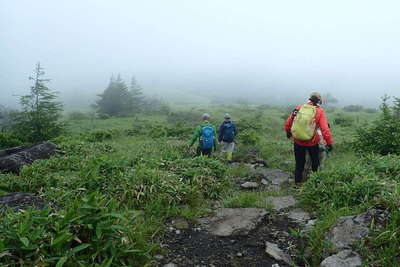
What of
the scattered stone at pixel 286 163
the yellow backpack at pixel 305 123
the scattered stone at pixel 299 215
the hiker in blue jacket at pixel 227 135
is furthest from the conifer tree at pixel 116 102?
the scattered stone at pixel 299 215

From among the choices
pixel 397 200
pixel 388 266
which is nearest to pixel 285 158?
pixel 397 200

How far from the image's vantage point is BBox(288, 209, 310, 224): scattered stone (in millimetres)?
5538

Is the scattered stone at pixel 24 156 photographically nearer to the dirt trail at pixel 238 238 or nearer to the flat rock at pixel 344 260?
the dirt trail at pixel 238 238

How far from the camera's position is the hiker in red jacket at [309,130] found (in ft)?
23.9

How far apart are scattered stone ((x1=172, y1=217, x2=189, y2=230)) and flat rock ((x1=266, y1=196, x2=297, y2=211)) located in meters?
1.77

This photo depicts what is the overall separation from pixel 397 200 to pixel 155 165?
5222 mm

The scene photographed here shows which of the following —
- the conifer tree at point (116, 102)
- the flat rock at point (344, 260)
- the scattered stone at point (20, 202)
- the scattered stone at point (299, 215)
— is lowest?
the conifer tree at point (116, 102)

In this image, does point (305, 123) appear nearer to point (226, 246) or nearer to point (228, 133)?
point (226, 246)

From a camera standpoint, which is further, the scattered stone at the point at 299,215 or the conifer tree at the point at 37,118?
the conifer tree at the point at 37,118

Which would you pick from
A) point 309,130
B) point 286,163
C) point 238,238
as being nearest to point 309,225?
point 238,238

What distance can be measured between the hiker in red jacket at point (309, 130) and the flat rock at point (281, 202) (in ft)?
3.76

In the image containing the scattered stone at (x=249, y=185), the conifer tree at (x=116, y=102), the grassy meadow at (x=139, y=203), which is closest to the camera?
the grassy meadow at (x=139, y=203)

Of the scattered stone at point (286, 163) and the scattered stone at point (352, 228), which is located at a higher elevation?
the scattered stone at point (352, 228)

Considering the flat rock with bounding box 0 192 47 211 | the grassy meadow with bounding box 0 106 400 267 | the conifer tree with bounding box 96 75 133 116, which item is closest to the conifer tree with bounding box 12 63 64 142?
the grassy meadow with bounding box 0 106 400 267
